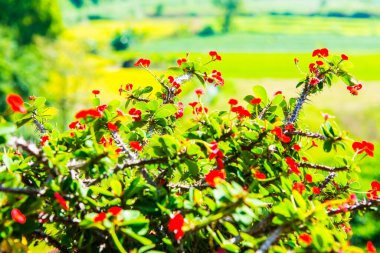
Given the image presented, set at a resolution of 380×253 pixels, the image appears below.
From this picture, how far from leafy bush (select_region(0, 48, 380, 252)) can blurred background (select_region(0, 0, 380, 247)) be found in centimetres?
45

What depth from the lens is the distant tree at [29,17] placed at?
40.3m

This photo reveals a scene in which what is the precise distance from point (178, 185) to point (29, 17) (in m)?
43.0

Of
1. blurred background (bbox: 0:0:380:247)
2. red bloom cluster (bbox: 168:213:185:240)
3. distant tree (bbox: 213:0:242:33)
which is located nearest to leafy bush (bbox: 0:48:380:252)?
red bloom cluster (bbox: 168:213:185:240)

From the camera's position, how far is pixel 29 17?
4175 cm

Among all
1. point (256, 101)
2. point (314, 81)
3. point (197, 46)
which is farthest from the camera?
point (197, 46)

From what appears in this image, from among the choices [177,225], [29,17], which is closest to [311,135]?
[177,225]

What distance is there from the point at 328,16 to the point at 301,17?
15.2 feet

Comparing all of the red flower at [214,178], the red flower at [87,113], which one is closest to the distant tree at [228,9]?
the red flower at [87,113]

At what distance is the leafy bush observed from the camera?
1.81 metres

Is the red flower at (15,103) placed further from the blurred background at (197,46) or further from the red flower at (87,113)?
the blurred background at (197,46)

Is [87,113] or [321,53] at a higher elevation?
[321,53]

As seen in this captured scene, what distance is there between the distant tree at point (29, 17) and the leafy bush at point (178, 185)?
135 feet

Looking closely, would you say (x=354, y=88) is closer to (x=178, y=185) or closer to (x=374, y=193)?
(x=374, y=193)

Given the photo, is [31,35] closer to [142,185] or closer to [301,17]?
[142,185]
